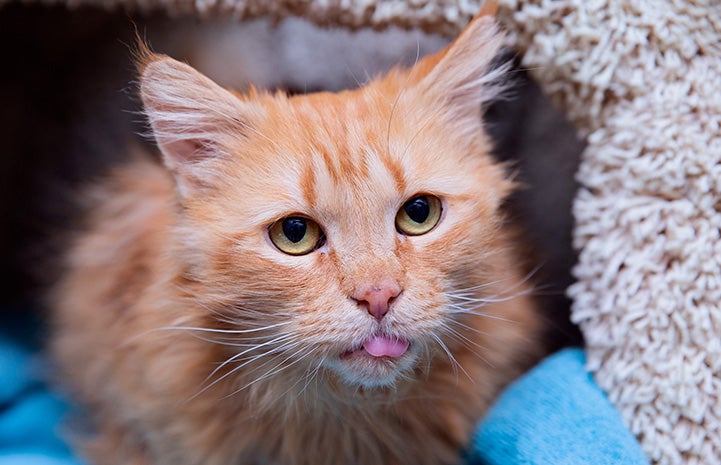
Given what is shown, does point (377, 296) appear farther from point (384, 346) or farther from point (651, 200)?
point (651, 200)

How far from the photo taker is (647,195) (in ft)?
3.92

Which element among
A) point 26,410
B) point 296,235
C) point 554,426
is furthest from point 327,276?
point 26,410

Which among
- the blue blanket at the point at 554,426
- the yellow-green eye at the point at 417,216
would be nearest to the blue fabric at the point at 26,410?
the blue blanket at the point at 554,426

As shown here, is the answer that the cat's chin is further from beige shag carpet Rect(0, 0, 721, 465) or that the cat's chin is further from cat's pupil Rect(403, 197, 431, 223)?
beige shag carpet Rect(0, 0, 721, 465)

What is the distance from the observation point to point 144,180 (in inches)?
67.8

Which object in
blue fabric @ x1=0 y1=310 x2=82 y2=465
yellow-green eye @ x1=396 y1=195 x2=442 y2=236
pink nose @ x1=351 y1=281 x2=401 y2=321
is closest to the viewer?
pink nose @ x1=351 y1=281 x2=401 y2=321

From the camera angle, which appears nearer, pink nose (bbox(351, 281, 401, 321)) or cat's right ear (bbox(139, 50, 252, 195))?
pink nose (bbox(351, 281, 401, 321))

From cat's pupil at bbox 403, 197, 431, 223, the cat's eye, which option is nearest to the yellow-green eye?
cat's pupil at bbox 403, 197, 431, 223

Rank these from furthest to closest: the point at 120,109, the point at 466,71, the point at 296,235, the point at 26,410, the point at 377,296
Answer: the point at 120,109, the point at 26,410, the point at 466,71, the point at 296,235, the point at 377,296

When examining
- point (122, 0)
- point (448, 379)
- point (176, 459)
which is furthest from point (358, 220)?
point (122, 0)

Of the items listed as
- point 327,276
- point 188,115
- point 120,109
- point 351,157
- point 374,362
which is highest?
point 120,109

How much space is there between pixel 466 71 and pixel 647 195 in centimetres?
37

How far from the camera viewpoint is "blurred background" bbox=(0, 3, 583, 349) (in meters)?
1.69

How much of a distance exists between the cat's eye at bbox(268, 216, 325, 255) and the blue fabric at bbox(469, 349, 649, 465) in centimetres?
49
